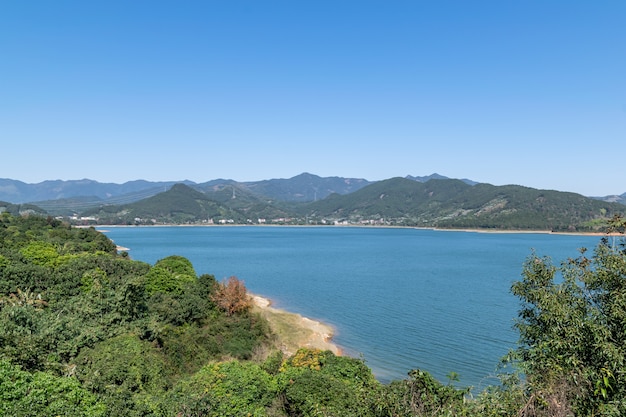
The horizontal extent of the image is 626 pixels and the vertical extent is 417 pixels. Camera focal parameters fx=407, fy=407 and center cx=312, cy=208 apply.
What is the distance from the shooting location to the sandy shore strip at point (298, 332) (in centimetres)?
3184

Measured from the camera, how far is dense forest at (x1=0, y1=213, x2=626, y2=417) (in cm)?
882

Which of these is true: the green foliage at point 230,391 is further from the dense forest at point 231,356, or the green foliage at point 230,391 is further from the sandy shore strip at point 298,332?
the sandy shore strip at point 298,332

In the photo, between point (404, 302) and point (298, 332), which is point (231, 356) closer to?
point (298, 332)

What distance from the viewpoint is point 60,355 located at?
712 inches

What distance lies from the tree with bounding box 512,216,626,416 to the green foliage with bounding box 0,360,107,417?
1166cm

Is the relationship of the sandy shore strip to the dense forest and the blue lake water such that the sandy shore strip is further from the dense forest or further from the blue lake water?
the dense forest

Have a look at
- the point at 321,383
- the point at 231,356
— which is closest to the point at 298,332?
the point at 231,356

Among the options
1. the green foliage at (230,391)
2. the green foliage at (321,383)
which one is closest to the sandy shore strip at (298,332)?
the green foliage at (321,383)

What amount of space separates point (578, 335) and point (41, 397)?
1418cm

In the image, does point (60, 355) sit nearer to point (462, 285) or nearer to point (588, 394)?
point (588, 394)

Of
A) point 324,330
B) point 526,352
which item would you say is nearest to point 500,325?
point 324,330

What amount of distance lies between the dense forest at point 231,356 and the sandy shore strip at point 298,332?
291 centimetres

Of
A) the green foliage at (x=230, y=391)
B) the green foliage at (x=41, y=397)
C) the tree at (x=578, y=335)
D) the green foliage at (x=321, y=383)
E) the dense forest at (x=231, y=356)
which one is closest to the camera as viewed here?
the tree at (x=578, y=335)

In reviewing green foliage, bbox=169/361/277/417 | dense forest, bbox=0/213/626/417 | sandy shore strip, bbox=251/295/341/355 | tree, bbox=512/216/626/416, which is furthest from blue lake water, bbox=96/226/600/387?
green foliage, bbox=169/361/277/417
